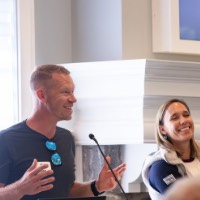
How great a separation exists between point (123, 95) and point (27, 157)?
0.88 m

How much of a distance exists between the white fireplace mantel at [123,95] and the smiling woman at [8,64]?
1.04 feet

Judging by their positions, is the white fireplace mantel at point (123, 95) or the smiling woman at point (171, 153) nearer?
the smiling woman at point (171, 153)

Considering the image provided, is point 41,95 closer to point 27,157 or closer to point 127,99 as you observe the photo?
Answer: point 27,157

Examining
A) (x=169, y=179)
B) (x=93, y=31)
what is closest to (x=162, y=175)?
(x=169, y=179)

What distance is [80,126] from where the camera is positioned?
270 cm

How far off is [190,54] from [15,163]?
1.39 meters

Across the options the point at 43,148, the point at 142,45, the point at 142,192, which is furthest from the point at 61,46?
the point at 43,148

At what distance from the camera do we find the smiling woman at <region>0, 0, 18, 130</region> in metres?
2.69

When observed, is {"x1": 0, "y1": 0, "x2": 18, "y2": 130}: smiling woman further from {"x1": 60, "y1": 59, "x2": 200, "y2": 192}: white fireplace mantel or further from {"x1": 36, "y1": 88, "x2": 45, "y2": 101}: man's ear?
{"x1": 36, "y1": 88, "x2": 45, "y2": 101}: man's ear

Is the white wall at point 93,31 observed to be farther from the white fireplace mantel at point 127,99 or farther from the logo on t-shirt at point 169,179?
the logo on t-shirt at point 169,179

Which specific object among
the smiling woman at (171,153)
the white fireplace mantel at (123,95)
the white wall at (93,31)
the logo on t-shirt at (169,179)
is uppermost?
the white wall at (93,31)

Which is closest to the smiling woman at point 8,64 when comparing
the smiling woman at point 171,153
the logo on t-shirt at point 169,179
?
the smiling woman at point 171,153

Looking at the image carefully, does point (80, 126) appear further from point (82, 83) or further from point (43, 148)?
point (43, 148)

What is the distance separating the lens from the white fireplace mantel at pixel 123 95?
8.52 ft
